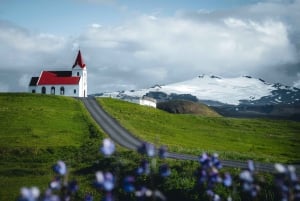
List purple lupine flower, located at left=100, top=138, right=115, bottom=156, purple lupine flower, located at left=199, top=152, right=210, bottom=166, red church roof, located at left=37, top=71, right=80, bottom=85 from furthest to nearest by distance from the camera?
red church roof, located at left=37, top=71, right=80, bottom=85 < purple lupine flower, located at left=199, top=152, right=210, bottom=166 < purple lupine flower, located at left=100, top=138, right=115, bottom=156

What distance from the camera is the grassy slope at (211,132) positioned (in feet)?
276

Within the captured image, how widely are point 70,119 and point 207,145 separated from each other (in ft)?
101

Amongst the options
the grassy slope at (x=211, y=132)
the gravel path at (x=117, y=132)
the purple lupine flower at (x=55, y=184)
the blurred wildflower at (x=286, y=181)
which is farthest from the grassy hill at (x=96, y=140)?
the blurred wildflower at (x=286, y=181)

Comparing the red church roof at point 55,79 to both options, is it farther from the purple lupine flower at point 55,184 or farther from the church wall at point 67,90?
the purple lupine flower at point 55,184

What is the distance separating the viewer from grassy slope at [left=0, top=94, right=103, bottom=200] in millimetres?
49188

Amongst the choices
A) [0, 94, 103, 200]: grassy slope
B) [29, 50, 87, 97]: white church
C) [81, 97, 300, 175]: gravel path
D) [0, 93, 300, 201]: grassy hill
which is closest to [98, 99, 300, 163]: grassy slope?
[0, 93, 300, 201]: grassy hill

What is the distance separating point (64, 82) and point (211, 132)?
189ft

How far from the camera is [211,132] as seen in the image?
10919 centimetres

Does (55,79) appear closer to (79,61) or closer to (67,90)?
(67,90)

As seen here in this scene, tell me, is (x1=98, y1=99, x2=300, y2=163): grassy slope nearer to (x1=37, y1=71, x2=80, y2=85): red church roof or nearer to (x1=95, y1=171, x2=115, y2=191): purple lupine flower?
(x1=37, y1=71, x2=80, y2=85): red church roof

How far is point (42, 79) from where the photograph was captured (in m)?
148

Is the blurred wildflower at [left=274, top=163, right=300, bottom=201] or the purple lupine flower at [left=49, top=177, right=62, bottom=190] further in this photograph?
the purple lupine flower at [left=49, top=177, right=62, bottom=190]

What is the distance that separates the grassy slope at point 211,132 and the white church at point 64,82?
16.9 m

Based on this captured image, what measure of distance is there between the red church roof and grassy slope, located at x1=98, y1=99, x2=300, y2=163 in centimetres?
1838
